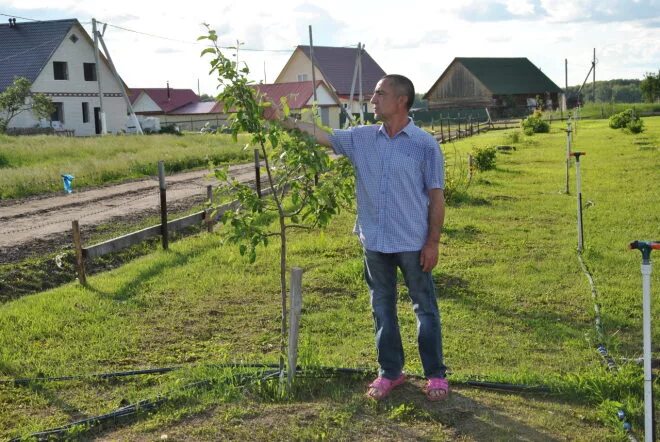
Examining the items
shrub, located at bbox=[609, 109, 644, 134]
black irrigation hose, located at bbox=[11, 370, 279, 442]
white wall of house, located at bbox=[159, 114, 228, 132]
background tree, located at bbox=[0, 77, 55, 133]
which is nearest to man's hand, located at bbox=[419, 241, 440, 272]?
black irrigation hose, located at bbox=[11, 370, 279, 442]

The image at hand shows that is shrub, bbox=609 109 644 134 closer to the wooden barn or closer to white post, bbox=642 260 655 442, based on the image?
the wooden barn

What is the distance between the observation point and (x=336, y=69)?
219ft

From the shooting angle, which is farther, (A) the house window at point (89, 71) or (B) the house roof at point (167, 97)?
(B) the house roof at point (167, 97)

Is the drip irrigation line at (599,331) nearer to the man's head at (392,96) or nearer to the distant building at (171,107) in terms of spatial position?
the man's head at (392,96)

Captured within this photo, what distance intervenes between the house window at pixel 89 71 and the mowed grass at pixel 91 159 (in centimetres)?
1612

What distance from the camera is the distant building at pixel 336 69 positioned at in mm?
65250

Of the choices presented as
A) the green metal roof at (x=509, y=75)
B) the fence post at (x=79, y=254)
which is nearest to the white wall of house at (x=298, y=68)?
the green metal roof at (x=509, y=75)

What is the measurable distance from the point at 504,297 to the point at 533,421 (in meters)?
3.39

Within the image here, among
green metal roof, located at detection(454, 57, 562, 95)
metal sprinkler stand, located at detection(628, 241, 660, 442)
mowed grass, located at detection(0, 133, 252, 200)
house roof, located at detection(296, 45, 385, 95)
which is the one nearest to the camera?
metal sprinkler stand, located at detection(628, 241, 660, 442)

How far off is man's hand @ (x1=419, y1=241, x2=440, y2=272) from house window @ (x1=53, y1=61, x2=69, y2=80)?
144 feet

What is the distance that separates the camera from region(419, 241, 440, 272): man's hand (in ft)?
15.3

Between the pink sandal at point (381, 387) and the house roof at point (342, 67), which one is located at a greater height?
the house roof at point (342, 67)

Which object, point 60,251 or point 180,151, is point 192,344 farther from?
point 180,151

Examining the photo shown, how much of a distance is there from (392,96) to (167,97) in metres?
62.8
